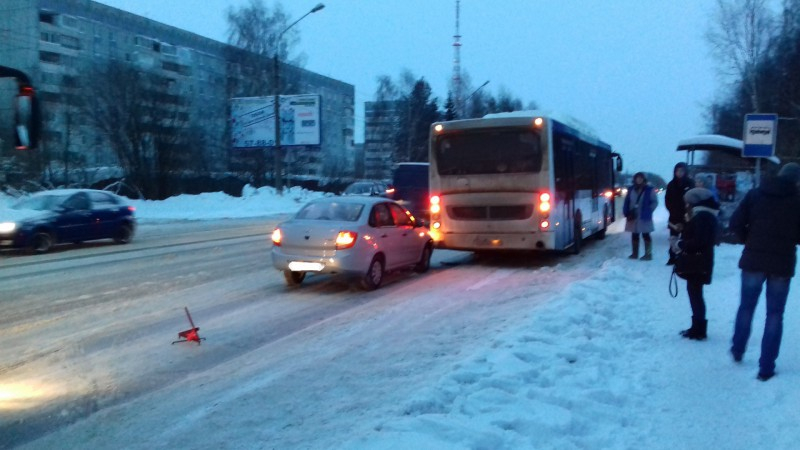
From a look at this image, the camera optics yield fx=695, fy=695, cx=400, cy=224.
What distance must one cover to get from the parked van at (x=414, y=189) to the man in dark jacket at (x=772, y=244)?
18.3m

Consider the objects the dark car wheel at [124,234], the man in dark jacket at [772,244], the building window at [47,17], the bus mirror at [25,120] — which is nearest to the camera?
the man in dark jacket at [772,244]

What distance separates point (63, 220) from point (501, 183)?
11460 mm

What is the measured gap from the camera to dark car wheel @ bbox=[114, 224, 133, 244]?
20062 mm

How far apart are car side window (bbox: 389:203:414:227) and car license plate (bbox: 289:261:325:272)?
212 centimetres

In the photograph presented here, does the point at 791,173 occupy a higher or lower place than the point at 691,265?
higher

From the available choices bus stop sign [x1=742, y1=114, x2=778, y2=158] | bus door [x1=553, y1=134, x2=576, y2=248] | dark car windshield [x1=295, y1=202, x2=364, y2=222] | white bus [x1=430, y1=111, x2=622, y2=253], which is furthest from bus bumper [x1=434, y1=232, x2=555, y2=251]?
bus stop sign [x1=742, y1=114, x2=778, y2=158]

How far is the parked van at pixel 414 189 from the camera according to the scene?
24.3 m

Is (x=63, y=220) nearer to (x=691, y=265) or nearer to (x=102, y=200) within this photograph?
(x=102, y=200)

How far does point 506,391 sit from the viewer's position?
5.36m

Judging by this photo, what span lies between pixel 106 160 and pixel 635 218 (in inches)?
1765

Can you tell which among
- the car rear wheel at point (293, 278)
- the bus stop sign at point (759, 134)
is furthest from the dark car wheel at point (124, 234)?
the bus stop sign at point (759, 134)

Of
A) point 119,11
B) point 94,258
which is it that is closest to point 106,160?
point 119,11

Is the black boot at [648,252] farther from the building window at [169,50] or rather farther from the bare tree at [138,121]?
the building window at [169,50]

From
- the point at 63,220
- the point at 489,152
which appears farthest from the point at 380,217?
the point at 63,220
